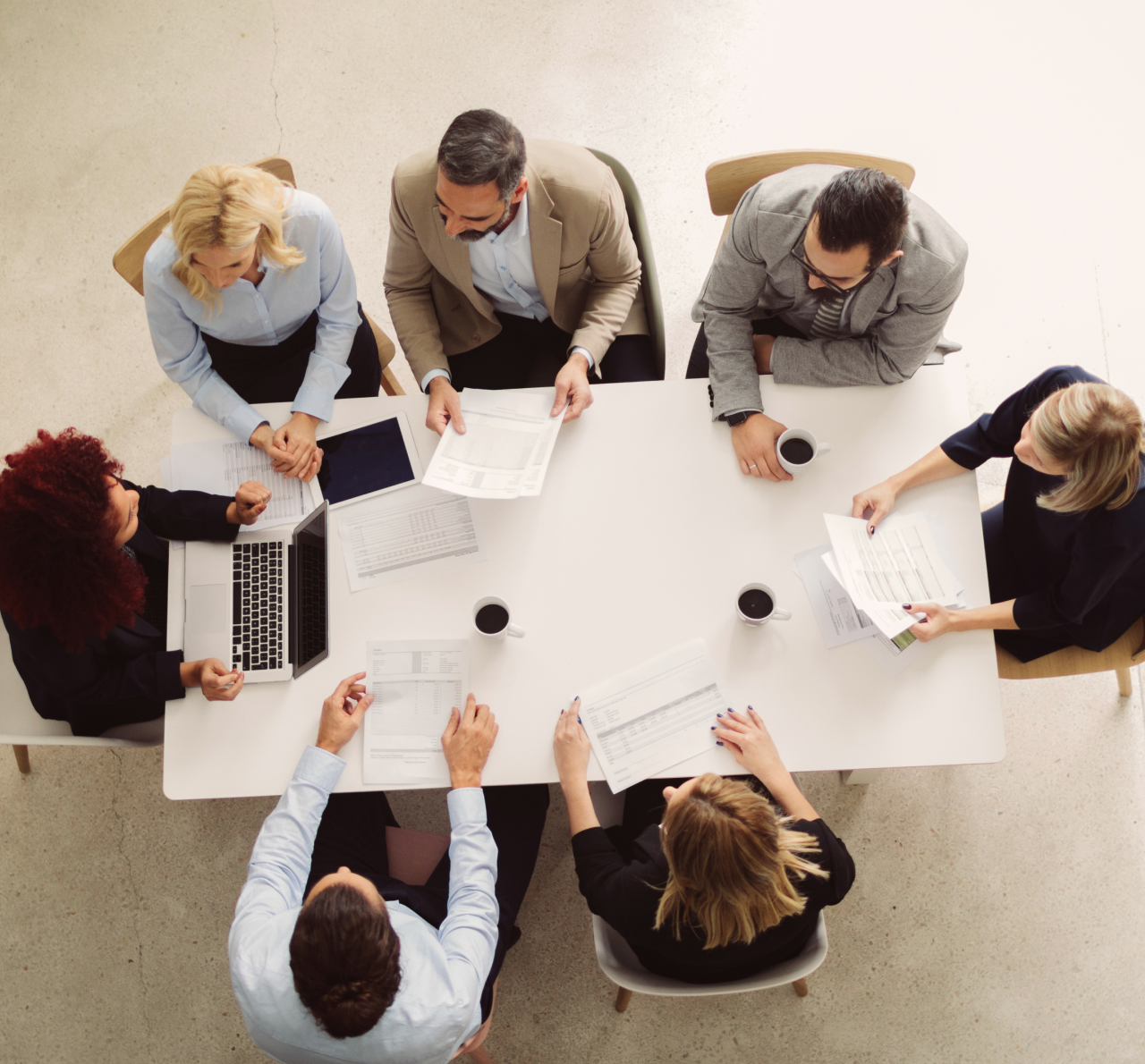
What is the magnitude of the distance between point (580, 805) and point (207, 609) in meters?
0.88

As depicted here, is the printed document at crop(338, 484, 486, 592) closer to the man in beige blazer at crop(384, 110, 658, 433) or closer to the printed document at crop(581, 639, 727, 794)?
the man in beige blazer at crop(384, 110, 658, 433)

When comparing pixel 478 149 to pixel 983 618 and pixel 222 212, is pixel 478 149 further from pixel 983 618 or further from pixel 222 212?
pixel 983 618

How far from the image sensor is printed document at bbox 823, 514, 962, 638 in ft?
5.20

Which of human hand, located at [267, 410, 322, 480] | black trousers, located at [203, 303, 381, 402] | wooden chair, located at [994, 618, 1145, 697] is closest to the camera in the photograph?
human hand, located at [267, 410, 322, 480]

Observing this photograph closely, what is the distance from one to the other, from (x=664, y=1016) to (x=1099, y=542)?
1625 millimetres

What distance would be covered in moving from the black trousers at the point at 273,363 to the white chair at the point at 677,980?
1.41m

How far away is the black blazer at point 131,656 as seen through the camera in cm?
158

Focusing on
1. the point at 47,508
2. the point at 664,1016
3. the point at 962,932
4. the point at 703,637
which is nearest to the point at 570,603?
the point at 703,637

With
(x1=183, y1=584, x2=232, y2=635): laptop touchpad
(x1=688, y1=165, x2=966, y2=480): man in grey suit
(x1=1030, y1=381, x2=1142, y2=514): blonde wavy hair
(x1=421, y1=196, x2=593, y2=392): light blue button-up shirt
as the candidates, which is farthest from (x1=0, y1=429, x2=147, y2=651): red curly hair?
(x1=1030, y1=381, x2=1142, y2=514): blonde wavy hair

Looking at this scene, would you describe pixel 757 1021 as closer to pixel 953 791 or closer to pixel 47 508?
pixel 953 791

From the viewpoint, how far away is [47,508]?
4.62 feet

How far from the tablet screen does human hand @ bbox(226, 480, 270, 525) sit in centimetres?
13

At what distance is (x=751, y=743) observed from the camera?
153 centimetres

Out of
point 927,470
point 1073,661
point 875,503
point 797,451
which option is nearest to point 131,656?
point 797,451
